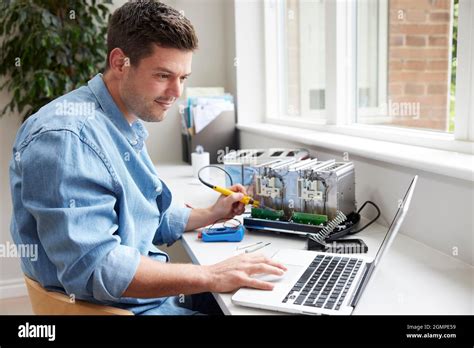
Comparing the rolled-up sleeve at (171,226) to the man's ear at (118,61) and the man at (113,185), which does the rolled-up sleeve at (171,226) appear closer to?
the man at (113,185)

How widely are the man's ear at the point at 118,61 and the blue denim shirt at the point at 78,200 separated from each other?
0.31 feet

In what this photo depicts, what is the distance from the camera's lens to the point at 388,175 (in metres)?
1.36

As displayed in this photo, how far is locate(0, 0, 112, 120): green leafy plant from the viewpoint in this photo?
2365 mm

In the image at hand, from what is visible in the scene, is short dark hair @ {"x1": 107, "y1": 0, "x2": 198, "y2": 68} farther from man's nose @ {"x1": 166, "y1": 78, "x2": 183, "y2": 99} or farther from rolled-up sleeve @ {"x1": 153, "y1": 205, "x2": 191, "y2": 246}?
rolled-up sleeve @ {"x1": 153, "y1": 205, "x2": 191, "y2": 246}

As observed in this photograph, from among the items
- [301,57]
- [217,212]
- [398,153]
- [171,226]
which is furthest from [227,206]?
[301,57]

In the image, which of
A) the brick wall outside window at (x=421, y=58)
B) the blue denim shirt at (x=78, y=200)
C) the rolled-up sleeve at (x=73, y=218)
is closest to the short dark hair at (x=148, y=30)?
the blue denim shirt at (x=78, y=200)

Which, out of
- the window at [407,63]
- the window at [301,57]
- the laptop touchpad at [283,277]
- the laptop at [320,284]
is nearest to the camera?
the laptop at [320,284]

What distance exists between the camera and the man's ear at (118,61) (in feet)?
3.77

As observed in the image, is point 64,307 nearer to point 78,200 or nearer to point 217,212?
point 78,200

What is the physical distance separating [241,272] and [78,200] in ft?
1.20

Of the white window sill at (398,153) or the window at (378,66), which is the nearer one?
the white window sill at (398,153)
